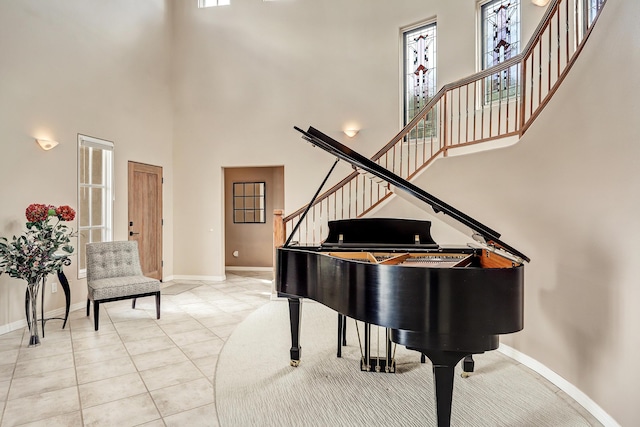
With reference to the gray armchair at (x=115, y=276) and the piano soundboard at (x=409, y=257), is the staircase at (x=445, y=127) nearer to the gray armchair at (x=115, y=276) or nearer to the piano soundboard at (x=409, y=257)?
the piano soundboard at (x=409, y=257)

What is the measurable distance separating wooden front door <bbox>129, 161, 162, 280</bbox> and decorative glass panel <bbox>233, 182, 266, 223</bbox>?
185 centimetres

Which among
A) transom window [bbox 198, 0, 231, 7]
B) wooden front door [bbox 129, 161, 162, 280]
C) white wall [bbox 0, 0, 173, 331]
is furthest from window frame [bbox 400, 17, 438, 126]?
wooden front door [bbox 129, 161, 162, 280]

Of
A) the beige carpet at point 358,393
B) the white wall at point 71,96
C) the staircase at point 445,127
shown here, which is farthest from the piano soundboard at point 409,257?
the white wall at point 71,96

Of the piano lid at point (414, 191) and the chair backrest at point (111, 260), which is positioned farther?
the chair backrest at point (111, 260)

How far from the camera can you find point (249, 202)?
8023mm

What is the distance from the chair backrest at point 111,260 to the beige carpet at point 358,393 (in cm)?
198

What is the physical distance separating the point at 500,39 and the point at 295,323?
189 inches

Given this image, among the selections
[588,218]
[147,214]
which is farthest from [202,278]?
[588,218]

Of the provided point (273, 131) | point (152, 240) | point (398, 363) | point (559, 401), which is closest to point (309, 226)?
point (273, 131)

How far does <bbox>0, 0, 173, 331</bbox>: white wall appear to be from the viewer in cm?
397

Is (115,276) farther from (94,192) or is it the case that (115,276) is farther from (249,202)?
(249,202)

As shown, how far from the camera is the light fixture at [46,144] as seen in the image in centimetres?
425

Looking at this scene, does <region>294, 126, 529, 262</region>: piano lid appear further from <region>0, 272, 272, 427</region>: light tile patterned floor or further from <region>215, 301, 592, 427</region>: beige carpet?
<region>0, 272, 272, 427</region>: light tile patterned floor

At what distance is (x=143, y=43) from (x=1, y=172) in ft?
10.6
